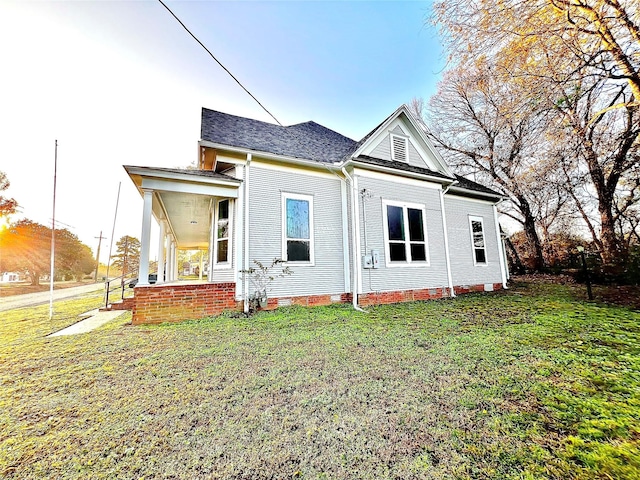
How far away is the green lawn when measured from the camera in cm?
175

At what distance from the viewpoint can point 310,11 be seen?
24.0 feet

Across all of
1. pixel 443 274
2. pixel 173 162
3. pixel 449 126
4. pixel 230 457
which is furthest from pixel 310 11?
pixel 173 162

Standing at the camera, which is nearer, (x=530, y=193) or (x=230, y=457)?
(x=230, y=457)

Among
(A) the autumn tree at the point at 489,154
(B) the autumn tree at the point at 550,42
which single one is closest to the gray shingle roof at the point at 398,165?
(B) the autumn tree at the point at 550,42

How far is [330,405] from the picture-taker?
2479 millimetres

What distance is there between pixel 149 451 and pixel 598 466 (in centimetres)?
298

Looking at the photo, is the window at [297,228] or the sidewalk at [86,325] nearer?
the sidewalk at [86,325]

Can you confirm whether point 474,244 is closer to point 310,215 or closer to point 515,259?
point 310,215

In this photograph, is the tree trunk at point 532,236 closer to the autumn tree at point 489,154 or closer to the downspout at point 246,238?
the autumn tree at point 489,154

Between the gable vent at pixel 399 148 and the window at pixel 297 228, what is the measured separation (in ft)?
11.7

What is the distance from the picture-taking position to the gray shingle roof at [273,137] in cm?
758

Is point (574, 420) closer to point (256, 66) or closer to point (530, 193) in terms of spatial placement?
point (256, 66)

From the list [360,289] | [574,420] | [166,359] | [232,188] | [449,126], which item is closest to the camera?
[574,420]

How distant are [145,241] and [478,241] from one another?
11.6 m
